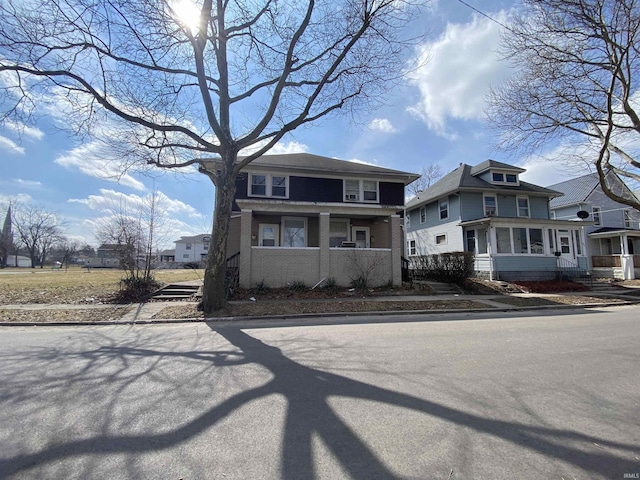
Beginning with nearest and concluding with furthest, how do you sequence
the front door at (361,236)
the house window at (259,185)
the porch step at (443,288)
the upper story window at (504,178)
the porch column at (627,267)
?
the porch step at (443,288), the house window at (259,185), the front door at (361,236), the porch column at (627,267), the upper story window at (504,178)

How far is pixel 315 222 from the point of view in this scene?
56.0 ft

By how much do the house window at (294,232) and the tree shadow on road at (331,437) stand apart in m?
13.3

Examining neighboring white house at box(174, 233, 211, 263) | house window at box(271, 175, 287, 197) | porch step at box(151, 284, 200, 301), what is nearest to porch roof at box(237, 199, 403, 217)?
house window at box(271, 175, 287, 197)

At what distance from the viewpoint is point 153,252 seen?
47.1ft

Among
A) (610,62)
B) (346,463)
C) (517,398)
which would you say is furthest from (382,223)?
(346,463)

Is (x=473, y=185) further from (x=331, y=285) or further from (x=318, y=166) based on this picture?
(x=331, y=285)

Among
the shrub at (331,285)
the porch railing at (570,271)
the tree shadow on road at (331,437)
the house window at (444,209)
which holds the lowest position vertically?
the tree shadow on road at (331,437)

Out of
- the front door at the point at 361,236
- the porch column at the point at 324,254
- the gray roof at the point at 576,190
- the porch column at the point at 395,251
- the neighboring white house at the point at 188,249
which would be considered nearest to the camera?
the porch column at the point at 324,254

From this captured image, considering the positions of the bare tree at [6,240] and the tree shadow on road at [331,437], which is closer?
the tree shadow on road at [331,437]

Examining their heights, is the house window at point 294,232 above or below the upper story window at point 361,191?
below

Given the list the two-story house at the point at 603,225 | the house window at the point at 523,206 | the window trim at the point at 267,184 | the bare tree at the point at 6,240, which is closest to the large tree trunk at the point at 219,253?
the window trim at the point at 267,184

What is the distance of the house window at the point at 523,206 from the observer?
71.1ft

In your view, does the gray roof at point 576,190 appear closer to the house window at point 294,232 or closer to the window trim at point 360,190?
the window trim at point 360,190

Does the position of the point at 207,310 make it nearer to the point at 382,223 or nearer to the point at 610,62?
the point at 382,223
